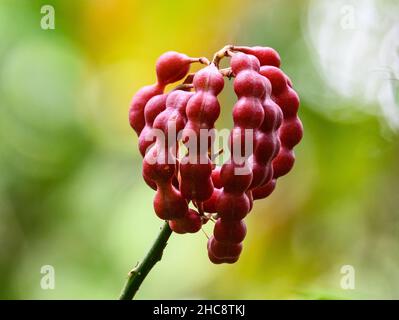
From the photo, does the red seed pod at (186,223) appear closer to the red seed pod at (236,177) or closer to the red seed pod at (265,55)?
the red seed pod at (236,177)

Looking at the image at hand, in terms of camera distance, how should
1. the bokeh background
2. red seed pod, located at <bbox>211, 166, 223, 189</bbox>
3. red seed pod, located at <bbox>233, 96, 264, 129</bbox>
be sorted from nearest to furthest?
red seed pod, located at <bbox>233, 96, 264, 129</bbox>, red seed pod, located at <bbox>211, 166, 223, 189</bbox>, the bokeh background

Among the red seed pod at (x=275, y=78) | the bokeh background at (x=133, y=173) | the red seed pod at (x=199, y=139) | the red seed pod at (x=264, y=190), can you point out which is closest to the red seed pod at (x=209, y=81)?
the red seed pod at (x=199, y=139)

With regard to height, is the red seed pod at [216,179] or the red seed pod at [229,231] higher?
the red seed pod at [216,179]

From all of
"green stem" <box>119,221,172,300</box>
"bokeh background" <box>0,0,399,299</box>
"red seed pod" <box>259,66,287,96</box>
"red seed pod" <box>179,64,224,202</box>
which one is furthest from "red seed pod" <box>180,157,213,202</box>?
"bokeh background" <box>0,0,399,299</box>

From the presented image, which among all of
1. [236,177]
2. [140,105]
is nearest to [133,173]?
[140,105]

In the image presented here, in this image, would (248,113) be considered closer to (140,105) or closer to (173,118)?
(173,118)

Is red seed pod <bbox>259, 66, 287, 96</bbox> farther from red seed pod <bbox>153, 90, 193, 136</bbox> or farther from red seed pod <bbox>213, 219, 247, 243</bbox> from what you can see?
red seed pod <bbox>213, 219, 247, 243</bbox>
